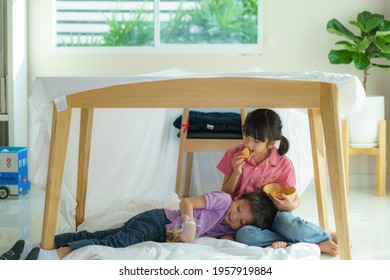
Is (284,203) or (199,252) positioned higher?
(284,203)

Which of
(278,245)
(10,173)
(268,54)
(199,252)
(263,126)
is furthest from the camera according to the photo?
(268,54)

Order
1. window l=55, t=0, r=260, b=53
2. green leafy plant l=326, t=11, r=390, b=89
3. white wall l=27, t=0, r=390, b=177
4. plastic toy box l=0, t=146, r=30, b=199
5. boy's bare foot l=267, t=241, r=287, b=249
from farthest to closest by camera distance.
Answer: window l=55, t=0, r=260, b=53 < white wall l=27, t=0, r=390, b=177 < green leafy plant l=326, t=11, r=390, b=89 < plastic toy box l=0, t=146, r=30, b=199 < boy's bare foot l=267, t=241, r=287, b=249

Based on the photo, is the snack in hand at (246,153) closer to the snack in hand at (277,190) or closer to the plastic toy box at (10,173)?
the snack in hand at (277,190)

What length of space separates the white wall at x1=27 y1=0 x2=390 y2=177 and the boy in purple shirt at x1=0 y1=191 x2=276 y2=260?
2.05m

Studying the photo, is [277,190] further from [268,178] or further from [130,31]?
[130,31]

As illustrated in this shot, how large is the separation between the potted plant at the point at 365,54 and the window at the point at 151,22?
2.42 ft

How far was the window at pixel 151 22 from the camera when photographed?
464 centimetres

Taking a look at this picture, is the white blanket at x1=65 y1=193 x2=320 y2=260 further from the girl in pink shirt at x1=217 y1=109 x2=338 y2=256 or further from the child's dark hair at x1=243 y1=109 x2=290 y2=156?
the child's dark hair at x1=243 y1=109 x2=290 y2=156

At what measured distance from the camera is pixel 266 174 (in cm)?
268

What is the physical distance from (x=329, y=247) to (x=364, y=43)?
1889mm

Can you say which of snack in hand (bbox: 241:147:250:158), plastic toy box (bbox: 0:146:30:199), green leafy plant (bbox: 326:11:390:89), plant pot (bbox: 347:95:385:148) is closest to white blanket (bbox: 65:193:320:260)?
snack in hand (bbox: 241:147:250:158)

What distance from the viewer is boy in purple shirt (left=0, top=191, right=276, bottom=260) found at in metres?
2.40

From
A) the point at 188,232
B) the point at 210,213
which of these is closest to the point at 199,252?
the point at 188,232

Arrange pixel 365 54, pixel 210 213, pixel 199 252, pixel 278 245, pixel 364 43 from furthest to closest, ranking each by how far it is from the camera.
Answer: pixel 365 54 → pixel 364 43 → pixel 210 213 → pixel 278 245 → pixel 199 252
